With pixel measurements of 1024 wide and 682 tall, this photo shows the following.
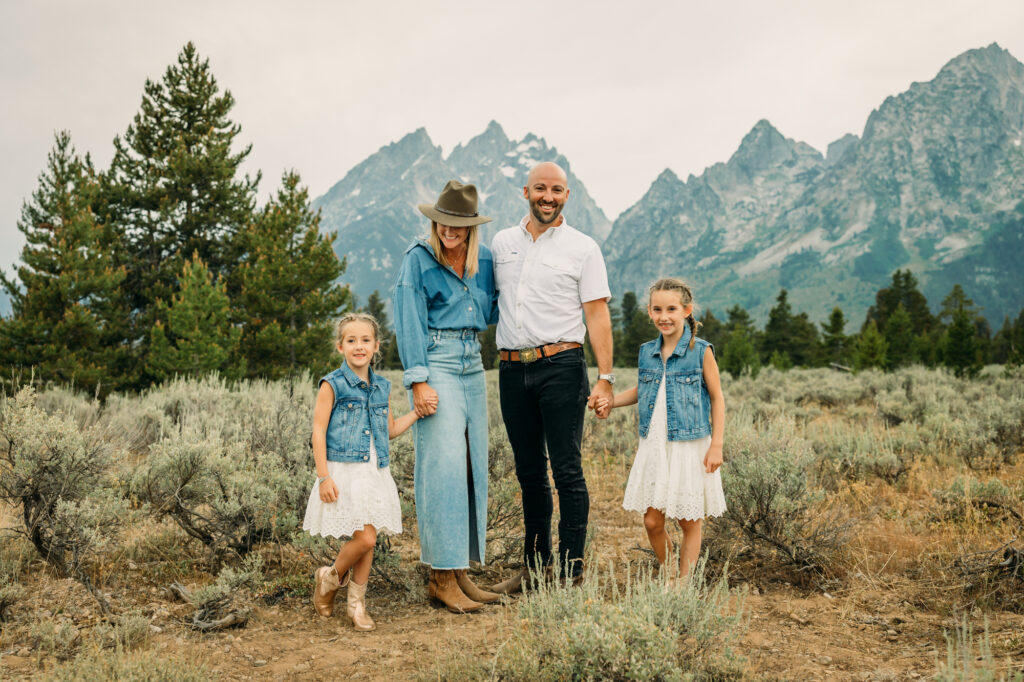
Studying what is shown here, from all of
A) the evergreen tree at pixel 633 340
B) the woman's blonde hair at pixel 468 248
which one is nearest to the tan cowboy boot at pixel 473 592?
the woman's blonde hair at pixel 468 248

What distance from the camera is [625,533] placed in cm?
528

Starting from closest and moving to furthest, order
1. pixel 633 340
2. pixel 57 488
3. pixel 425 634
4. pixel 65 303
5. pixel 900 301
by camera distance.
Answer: pixel 425 634 < pixel 57 488 < pixel 65 303 < pixel 633 340 < pixel 900 301

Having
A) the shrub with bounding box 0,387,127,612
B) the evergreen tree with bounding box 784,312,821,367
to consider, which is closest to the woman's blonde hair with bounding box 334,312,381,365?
the shrub with bounding box 0,387,127,612

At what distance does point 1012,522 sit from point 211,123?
70.9ft

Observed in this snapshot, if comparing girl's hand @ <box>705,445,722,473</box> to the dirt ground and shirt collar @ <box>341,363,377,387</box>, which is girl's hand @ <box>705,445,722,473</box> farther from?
shirt collar @ <box>341,363,377,387</box>

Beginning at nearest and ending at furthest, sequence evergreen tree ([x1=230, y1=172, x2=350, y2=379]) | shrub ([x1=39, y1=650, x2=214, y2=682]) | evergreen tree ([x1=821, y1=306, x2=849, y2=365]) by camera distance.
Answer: shrub ([x1=39, y1=650, x2=214, y2=682]) → evergreen tree ([x1=230, y1=172, x2=350, y2=379]) → evergreen tree ([x1=821, y1=306, x2=849, y2=365])

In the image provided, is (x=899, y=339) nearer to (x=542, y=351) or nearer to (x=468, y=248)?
(x=542, y=351)

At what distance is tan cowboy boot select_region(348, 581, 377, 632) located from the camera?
3463mm

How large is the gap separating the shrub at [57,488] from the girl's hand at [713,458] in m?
3.33

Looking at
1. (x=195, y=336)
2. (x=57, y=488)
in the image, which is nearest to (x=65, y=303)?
(x=195, y=336)

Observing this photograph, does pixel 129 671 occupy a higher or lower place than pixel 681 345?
lower

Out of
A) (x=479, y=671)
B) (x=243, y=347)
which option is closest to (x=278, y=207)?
(x=243, y=347)

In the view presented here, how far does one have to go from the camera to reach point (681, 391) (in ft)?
11.6

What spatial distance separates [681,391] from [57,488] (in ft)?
12.2
